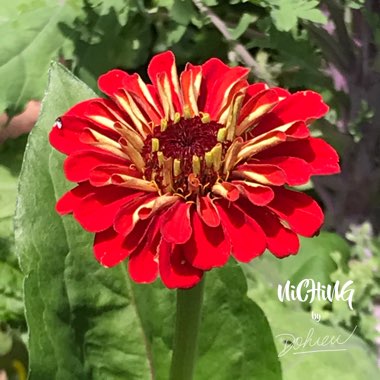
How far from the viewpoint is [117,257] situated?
15.1 inches

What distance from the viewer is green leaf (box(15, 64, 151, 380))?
1.65 ft

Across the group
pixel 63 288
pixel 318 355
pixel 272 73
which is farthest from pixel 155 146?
pixel 272 73

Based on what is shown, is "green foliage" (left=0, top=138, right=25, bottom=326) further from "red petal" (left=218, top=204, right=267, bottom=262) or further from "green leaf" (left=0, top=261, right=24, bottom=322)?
"red petal" (left=218, top=204, right=267, bottom=262)

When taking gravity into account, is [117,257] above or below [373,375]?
above

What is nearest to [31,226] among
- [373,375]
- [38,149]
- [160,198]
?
[38,149]

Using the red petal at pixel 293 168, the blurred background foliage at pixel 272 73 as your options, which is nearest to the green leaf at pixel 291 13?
the blurred background foliage at pixel 272 73

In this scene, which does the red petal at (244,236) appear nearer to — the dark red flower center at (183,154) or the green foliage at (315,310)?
the dark red flower center at (183,154)

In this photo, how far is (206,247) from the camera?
375 mm

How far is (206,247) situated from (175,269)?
17 millimetres

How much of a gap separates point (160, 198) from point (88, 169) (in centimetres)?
5

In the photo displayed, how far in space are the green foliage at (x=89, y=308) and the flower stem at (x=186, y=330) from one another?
0.34ft

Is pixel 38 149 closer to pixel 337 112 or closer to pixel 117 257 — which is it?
pixel 117 257

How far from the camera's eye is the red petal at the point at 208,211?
14.8 inches

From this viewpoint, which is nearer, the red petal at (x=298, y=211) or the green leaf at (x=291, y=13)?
the red petal at (x=298, y=211)
